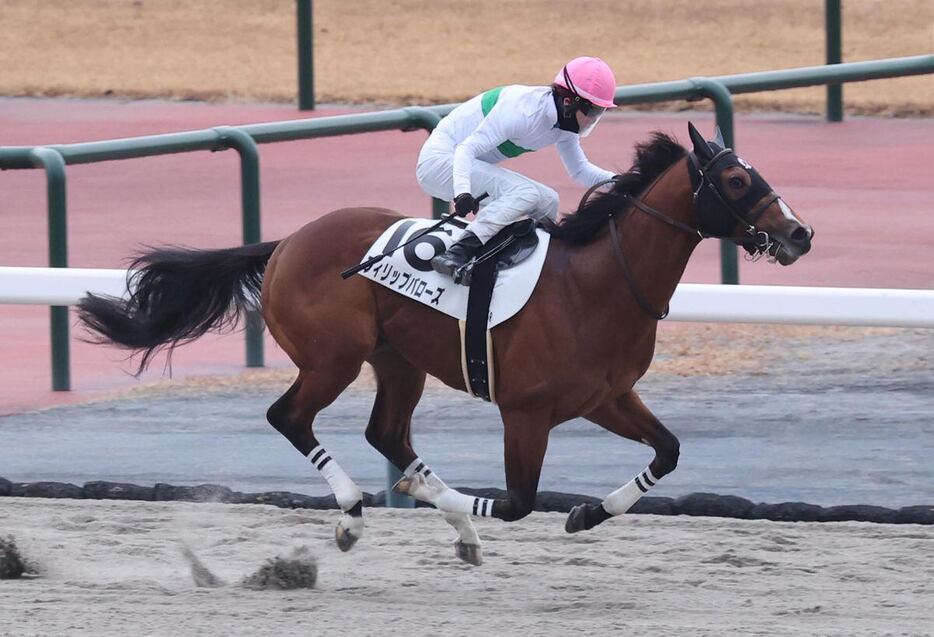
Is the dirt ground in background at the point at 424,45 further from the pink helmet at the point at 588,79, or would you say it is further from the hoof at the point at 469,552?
the hoof at the point at 469,552

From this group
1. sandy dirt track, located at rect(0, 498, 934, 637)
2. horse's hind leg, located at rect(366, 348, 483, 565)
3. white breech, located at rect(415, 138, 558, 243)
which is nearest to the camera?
sandy dirt track, located at rect(0, 498, 934, 637)

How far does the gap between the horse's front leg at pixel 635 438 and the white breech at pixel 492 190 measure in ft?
2.40

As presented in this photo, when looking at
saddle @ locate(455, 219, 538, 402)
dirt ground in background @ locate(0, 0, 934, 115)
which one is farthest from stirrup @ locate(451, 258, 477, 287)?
dirt ground in background @ locate(0, 0, 934, 115)

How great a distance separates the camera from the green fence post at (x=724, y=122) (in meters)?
10.9

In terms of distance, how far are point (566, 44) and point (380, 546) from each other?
15009mm

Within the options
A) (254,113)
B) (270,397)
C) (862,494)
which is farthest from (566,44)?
(862,494)

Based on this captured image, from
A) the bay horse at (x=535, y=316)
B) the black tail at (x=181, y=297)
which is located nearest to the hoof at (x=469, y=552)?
the bay horse at (x=535, y=316)

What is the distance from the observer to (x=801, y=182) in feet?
49.3

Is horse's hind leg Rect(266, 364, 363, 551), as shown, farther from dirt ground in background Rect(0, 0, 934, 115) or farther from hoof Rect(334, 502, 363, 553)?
dirt ground in background Rect(0, 0, 934, 115)

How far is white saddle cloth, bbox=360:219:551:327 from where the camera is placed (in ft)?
20.6

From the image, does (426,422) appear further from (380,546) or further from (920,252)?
(920,252)

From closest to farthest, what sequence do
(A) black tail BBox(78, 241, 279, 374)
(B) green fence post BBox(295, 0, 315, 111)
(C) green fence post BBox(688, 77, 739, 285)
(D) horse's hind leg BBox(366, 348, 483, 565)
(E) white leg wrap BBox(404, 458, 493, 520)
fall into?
1. (E) white leg wrap BBox(404, 458, 493, 520)
2. (D) horse's hind leg BBox(366, 348, 483, 565)
3. (A) black tail BBox(78, 241, 279, 374)
4. (C) green fence post BBox(688, 77, 739, 285)
5. (B) green fence post BBox(295, 0, 315, 111)

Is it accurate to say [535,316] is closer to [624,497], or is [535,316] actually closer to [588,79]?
[624,497]

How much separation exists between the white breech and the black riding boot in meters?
0.03
